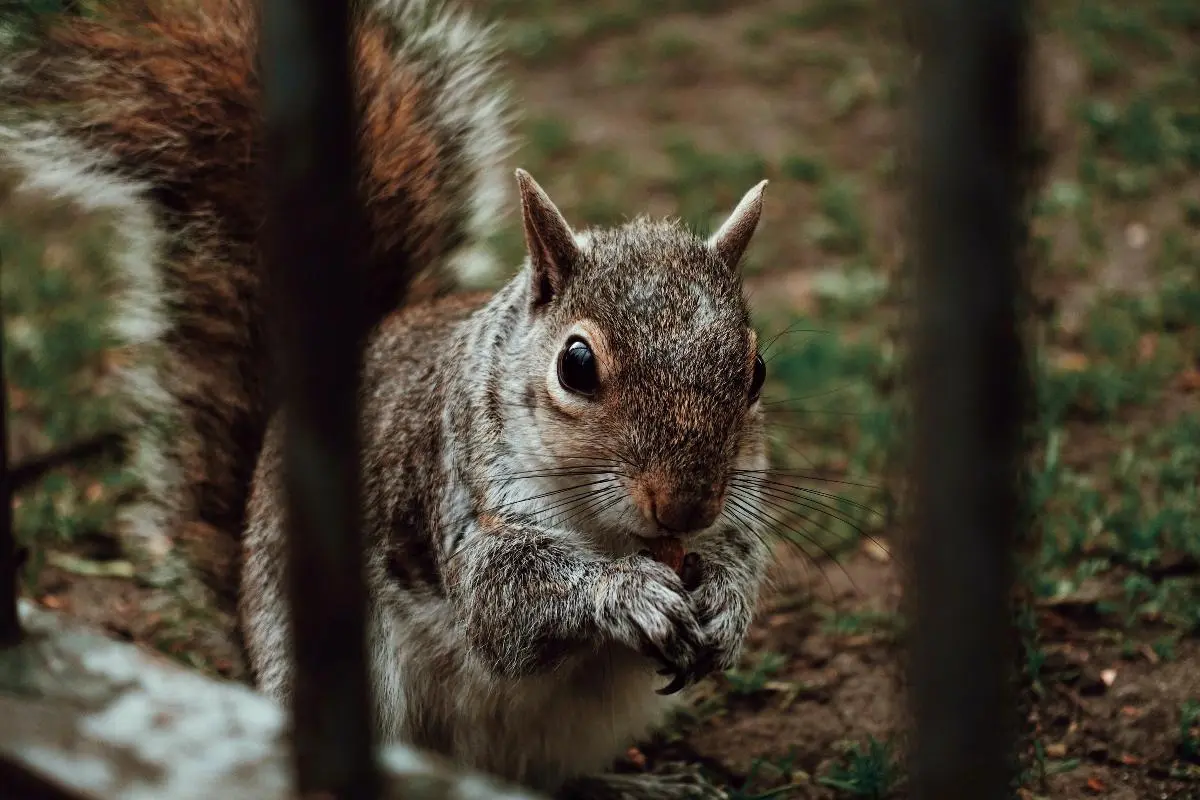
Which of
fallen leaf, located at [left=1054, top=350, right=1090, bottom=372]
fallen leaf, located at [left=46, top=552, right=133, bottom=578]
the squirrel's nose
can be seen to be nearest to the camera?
the squirrel's nose

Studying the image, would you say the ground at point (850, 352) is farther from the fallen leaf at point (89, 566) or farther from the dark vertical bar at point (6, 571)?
the dark vertical bar at point (6, 571)

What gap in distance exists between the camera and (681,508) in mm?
1660

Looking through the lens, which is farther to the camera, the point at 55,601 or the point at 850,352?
the point at 850,352

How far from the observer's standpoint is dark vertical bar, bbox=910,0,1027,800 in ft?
2.43

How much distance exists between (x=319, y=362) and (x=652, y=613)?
2.78 ft

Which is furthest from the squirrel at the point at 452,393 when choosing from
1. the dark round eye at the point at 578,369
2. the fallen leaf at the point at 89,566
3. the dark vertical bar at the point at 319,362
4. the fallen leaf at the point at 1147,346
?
the fallen leaf at the point at 1147,346

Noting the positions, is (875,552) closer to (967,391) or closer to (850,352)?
(850,352)

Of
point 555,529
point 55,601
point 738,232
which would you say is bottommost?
point 55,601

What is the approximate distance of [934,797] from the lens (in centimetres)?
85

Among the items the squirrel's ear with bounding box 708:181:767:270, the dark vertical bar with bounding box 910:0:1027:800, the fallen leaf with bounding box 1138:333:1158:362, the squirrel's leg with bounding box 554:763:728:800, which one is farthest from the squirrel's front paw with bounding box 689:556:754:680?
the fallen leaf with bounding box 1138:333:1158:362

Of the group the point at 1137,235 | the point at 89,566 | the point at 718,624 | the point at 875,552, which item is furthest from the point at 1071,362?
the point at 89,566

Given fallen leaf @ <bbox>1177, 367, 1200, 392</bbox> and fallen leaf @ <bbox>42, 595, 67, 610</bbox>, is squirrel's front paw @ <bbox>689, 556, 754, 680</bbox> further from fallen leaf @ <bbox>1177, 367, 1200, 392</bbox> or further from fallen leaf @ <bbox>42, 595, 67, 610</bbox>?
fallen leaf @ <bbox>1177, 367, 1200, 392</bbox>

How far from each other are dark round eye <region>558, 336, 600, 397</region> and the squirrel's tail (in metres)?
Answer: 0.68

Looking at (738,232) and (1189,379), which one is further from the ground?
(738,232)
